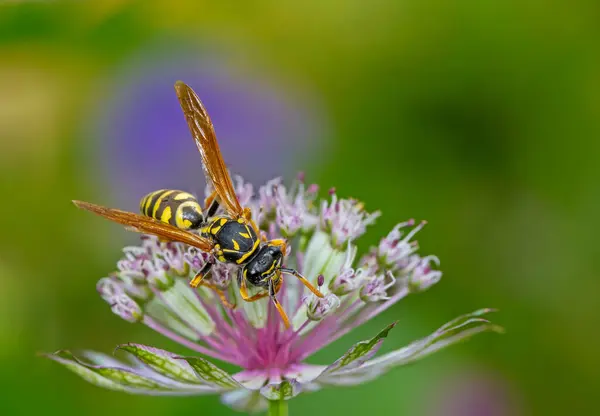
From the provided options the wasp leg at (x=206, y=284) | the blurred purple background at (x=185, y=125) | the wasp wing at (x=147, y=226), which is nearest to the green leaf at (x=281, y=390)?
the wasp leg at (x=206, y=284)

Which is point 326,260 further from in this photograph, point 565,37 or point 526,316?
point 565,37

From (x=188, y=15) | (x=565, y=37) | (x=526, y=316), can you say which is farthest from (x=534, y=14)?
(x=188, y=15)

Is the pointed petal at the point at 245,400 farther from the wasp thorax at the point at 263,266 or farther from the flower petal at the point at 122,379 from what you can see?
the wasp thorax at the point at 263,266

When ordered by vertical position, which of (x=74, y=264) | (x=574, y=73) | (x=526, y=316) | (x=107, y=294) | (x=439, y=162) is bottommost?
(x=526, y=316)

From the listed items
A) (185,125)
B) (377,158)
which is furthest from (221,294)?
(185,125)

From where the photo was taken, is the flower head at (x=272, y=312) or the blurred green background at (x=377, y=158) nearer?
the flower head at (x=272, y=312)

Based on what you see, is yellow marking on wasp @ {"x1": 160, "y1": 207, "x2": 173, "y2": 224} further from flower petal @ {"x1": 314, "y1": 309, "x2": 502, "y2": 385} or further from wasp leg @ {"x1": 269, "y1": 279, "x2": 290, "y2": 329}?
flower petal @ {"x1": 314, "y1": 309, "x2": 502, "y2": 385}
